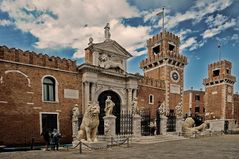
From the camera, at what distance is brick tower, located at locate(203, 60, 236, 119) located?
4019cm

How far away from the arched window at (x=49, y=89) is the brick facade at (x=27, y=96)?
367mm

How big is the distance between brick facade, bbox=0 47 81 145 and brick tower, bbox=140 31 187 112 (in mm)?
13081

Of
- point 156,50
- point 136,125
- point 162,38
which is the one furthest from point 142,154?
point 156,50

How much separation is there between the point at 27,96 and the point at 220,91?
109ft

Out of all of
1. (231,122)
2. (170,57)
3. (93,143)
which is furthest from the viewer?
(231,122)

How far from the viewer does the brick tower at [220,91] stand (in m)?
40.2

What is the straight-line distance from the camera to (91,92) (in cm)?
2153

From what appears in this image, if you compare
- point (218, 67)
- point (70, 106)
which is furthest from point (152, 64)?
point (218, 67)

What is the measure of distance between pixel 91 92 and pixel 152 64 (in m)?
12.3

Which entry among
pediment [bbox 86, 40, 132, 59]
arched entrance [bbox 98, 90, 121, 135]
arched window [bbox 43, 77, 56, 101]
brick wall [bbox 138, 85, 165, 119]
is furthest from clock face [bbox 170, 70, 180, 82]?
arched window [bbox 43, 77, 56, 101]

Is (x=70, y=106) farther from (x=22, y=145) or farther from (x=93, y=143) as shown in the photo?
(x=93, y=143)

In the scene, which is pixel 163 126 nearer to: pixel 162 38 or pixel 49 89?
pixel 49 89

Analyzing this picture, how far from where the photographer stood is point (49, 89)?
1980 centimetres

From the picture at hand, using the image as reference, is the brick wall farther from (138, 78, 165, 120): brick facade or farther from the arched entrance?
the arched entrance
